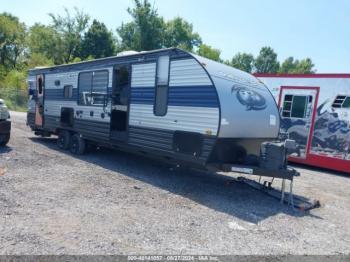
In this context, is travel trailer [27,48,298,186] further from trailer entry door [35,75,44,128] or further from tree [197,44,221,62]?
tree [197,44,221,62]

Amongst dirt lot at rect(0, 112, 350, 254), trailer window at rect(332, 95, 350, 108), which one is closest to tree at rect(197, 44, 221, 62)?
trailer window at rect(332, 95, 350, 108)

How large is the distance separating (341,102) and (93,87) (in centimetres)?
790

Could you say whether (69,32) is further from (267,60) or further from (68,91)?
(267,60)

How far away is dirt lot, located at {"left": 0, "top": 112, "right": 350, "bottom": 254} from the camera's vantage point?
4.34 m

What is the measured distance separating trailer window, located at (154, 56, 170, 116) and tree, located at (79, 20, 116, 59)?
105ft

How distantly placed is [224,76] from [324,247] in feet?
12.8

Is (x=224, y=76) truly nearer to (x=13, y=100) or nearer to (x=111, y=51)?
(x=13, y=100)

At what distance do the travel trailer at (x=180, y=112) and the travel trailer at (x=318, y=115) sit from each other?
130 inches

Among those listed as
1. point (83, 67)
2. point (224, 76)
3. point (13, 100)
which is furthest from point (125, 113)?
point (13, 100)

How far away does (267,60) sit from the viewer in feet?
246

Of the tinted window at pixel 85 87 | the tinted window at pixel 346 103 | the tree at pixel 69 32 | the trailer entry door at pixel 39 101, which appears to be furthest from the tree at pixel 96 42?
the tinted window at pixel 346 103

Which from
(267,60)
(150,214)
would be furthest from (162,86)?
(267,60)

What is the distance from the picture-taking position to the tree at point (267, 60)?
243 ft

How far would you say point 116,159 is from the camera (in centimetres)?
1006
